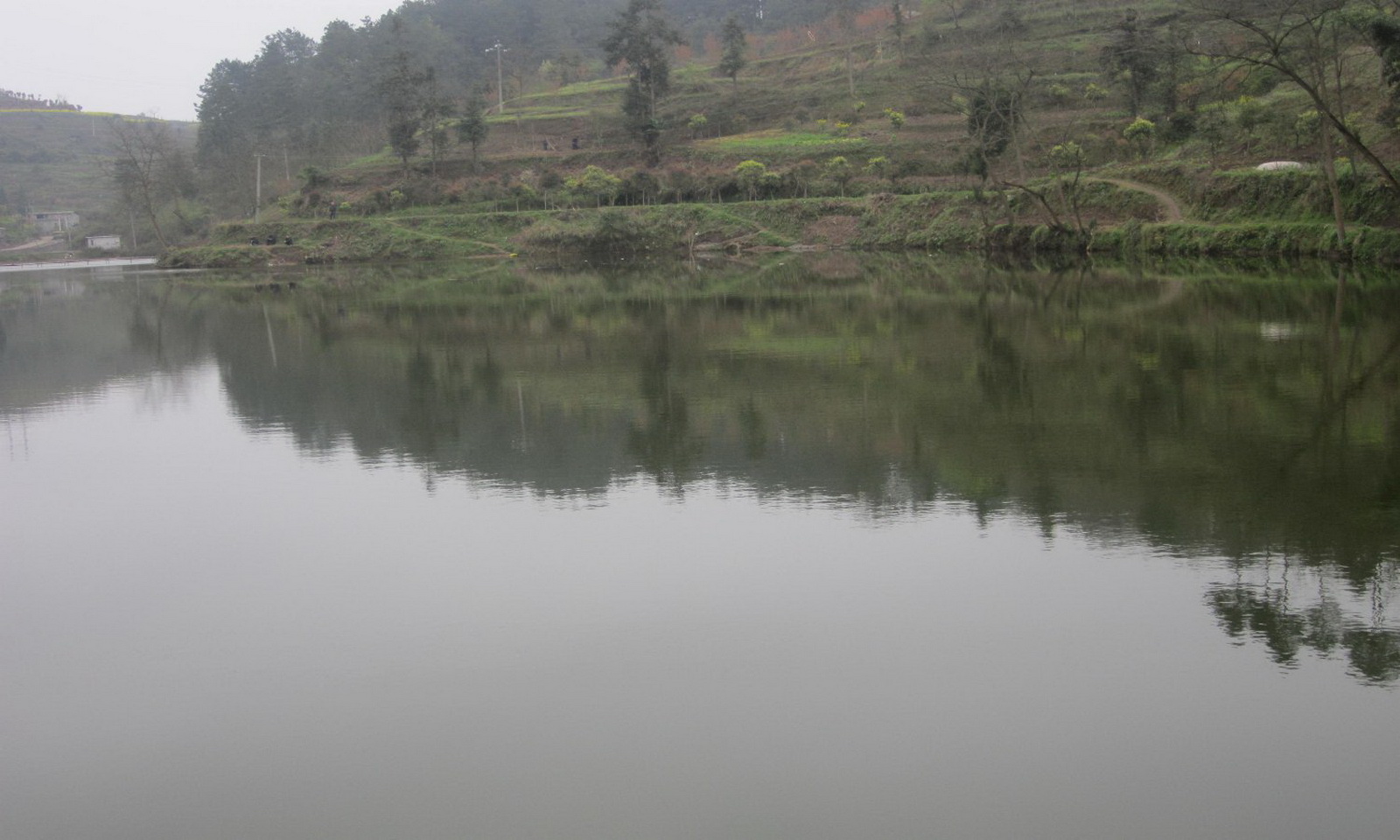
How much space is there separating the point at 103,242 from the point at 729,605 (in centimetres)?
10746

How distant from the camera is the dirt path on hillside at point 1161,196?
42144mm

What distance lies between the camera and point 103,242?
101375mm

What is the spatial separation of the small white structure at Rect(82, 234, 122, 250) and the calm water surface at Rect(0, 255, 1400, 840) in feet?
303

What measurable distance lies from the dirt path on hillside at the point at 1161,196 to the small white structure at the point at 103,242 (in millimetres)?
83109

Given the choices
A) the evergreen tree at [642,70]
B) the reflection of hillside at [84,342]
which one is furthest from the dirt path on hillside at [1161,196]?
the reflection of hillside at [84,342]

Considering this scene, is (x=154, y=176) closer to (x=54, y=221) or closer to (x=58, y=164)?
(x=54, y=221)

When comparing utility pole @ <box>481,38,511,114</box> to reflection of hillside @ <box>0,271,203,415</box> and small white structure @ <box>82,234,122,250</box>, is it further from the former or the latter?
reflection of hillside @ <box>0,271,203,415</box>

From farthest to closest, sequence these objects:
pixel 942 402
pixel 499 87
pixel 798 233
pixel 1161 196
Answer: pixel 499 87 < pixel 798 233 < pixel 1161 196 < pixel 942 402

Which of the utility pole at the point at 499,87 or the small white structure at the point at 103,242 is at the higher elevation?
the utility pole at the point at 499,87

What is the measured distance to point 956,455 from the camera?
11.7 metres

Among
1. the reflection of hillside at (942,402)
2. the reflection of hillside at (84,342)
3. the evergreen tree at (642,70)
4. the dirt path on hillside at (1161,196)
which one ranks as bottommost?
the reflection of hillside at (942,402)

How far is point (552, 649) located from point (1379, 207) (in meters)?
32.4

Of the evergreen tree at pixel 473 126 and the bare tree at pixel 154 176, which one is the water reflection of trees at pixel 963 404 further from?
the bare tree at pixel 154 176

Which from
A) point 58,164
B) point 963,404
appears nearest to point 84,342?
point 963,404
